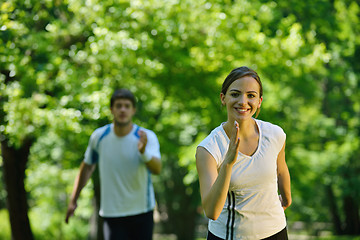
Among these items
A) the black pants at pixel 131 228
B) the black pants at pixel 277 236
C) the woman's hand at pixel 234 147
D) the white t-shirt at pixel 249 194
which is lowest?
the black pants at pixel 131 228

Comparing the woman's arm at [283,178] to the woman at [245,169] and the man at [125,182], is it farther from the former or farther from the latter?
the man at [125,182]

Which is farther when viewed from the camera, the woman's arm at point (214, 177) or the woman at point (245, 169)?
the woman at point (245, 169)

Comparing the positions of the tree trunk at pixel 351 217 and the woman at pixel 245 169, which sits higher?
the woman at pixel 245 169

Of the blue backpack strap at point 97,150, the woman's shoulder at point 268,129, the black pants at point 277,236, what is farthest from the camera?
the blue backpack strap at point 97,150

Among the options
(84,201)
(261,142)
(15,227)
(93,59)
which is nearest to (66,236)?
(84,201)

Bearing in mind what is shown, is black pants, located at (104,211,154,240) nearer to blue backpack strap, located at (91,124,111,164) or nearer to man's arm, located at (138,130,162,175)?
man's arm, located at (138,130,162,175)

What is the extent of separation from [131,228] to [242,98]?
2596 mm

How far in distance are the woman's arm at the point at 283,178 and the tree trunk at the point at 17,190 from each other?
26.6 feet

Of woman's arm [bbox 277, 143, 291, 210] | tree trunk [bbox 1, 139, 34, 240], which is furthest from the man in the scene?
tree trunk [bbox 1, 139, 34, 240]

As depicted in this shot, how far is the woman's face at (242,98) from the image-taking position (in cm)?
252

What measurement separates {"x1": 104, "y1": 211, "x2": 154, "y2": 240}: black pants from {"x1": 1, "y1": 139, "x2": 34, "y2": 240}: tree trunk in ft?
19.9

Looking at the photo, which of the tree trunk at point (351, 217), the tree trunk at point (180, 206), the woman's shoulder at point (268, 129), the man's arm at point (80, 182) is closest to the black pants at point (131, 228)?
the man's arm at point (80, 182)

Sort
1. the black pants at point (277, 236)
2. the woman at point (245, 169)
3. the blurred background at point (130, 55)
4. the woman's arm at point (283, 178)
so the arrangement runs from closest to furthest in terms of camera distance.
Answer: the woman at point (245, 169) < the black pants at point (277, 236) < the woman's arm at point (283, 178) < the blurred background at point (130, 55)

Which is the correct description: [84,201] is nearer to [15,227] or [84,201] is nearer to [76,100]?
[15,227]
